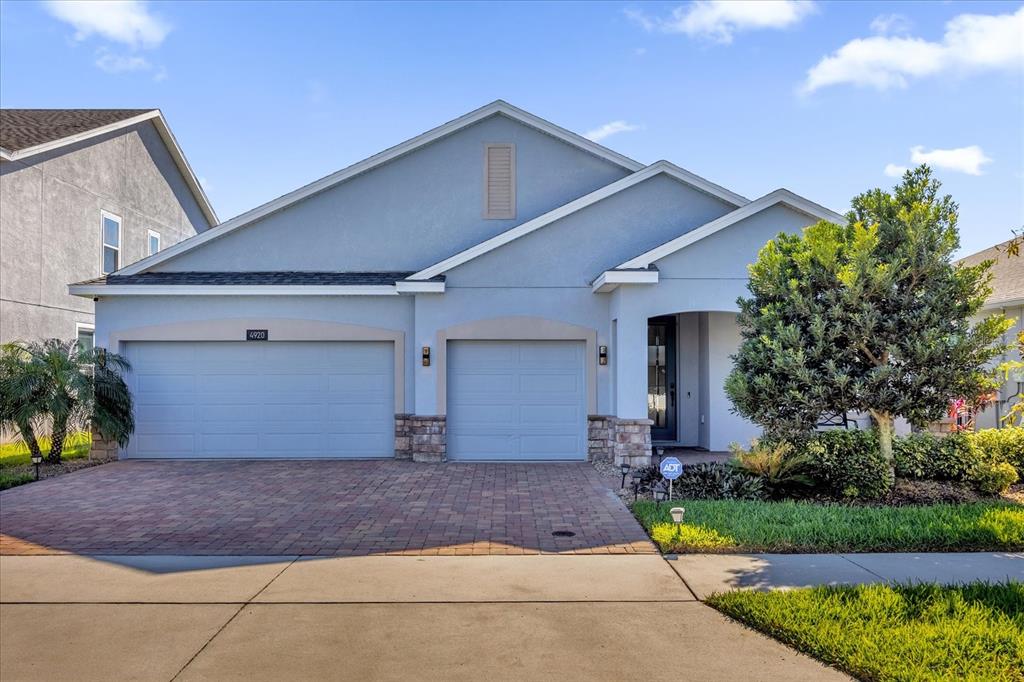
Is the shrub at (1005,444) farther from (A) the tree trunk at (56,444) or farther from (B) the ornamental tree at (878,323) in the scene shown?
(A) the tree trunk at (56,444)

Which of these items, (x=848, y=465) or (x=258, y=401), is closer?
(x=848, y=465)

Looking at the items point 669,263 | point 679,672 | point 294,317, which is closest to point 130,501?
point 294,317

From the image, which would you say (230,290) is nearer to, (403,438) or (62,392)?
(62,392)

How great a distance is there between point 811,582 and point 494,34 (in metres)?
11.8

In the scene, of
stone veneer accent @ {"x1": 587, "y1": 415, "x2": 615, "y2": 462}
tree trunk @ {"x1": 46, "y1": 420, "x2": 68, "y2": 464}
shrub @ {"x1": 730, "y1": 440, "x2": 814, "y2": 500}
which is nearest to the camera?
shrub @ {"x1": 730, "y1": 440, "x2": 814, "y2": 500}

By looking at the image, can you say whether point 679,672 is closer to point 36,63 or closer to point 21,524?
point 21,524

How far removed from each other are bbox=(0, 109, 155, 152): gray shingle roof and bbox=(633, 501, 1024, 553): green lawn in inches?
612

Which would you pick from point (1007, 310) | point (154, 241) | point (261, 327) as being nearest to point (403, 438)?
point (261, 327)

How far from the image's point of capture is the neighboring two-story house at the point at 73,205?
15133 millimetres

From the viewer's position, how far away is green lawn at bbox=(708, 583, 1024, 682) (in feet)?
14.2

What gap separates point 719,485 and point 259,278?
31.9 ft

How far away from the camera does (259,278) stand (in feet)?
45.8

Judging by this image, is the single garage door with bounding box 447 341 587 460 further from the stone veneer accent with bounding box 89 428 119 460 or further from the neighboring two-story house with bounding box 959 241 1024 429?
the neighboring two-story house with bounding box 959 241 1024 429

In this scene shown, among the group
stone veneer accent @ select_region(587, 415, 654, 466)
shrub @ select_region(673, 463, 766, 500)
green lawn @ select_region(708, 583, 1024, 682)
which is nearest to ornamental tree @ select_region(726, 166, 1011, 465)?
shrub @ select_region(673, 463, 766, 500)
